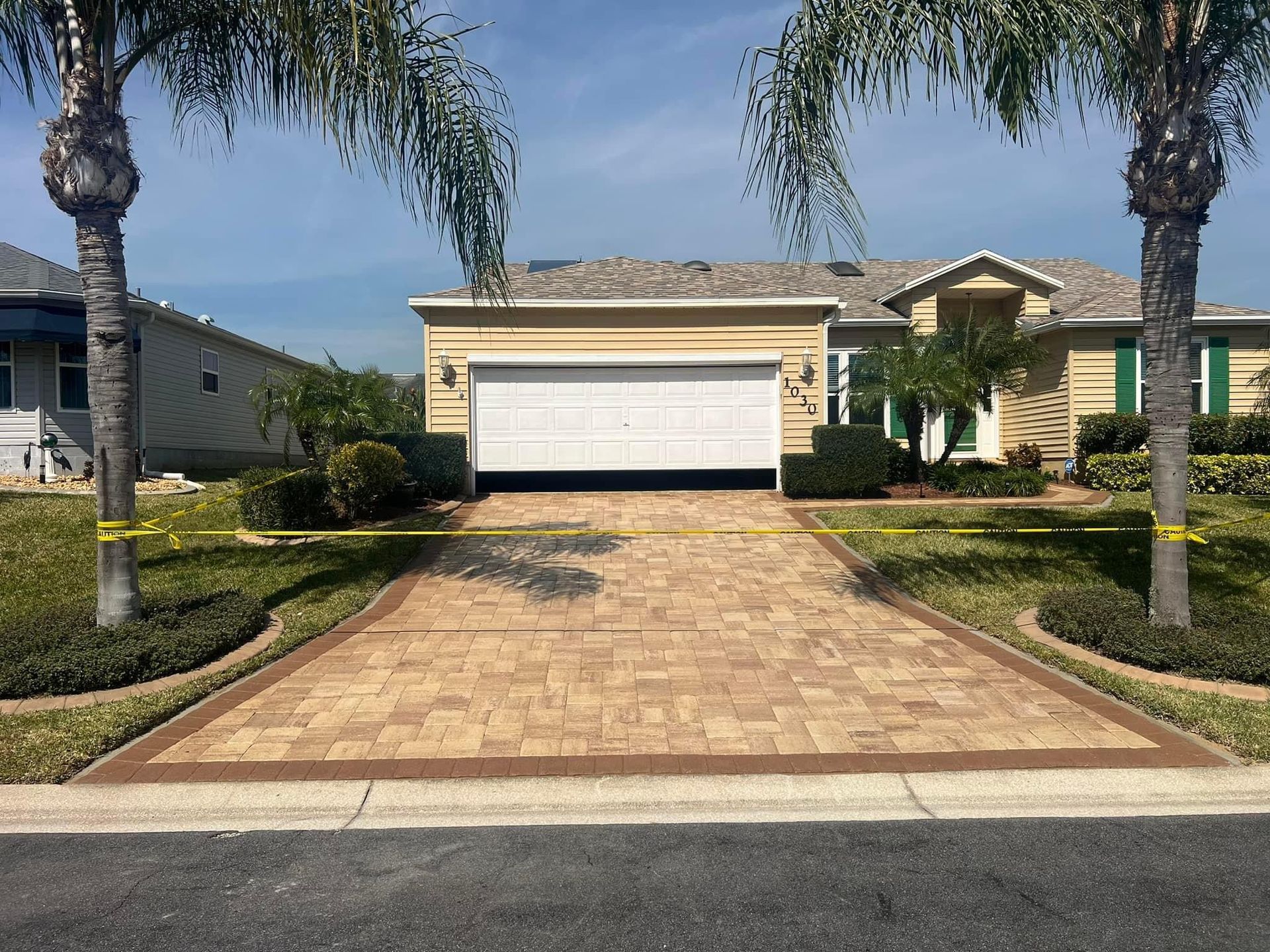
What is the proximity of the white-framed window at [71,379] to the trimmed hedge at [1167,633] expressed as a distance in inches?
670

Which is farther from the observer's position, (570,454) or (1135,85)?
→ (570,454)

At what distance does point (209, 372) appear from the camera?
21.2 meters

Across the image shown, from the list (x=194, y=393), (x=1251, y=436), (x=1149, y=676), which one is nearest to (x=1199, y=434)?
(x=1251, y=436)

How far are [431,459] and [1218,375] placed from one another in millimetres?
15619

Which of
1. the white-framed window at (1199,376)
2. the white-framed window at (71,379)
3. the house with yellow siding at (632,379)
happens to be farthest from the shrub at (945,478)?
the white-framed window at (71,379)

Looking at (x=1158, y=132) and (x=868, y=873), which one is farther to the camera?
(x=1158, y=132)

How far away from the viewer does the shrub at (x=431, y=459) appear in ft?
48.1

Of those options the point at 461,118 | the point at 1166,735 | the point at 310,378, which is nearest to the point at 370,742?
the point at 1166,735

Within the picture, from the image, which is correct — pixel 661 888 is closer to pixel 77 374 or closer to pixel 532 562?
pixel 532 562

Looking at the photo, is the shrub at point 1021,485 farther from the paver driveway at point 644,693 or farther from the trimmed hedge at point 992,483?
the paver driveway at point 644,693

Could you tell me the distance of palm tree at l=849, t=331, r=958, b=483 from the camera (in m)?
14.5

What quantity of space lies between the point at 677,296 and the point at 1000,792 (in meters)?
12.7

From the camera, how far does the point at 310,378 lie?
558 inches

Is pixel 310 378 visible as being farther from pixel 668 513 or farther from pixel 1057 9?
pixel 1057 9
